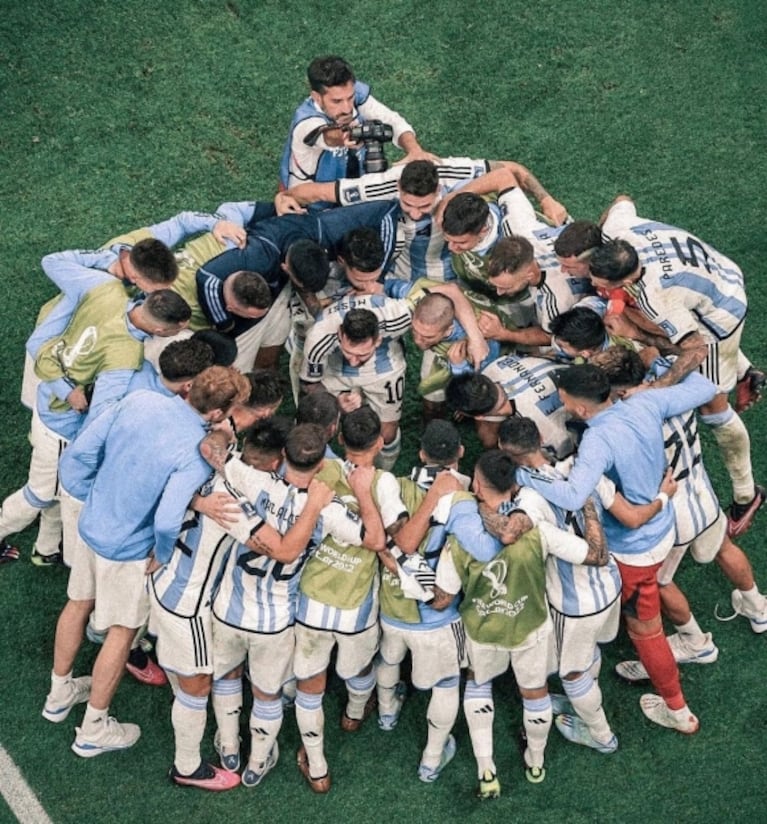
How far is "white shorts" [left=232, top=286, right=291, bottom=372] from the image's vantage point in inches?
303

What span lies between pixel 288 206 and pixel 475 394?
170cm

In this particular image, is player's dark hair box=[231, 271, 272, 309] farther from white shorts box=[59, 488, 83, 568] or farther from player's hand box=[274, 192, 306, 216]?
white shorts box=[59, 488, 83, 568]

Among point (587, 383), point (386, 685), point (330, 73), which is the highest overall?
point (330, 73)

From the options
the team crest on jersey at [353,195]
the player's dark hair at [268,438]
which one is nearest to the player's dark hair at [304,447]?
the player's dark hair at [268,438]

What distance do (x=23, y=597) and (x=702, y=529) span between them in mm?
3844

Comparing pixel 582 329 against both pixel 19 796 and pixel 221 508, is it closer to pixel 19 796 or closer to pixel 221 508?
pixel 221 508

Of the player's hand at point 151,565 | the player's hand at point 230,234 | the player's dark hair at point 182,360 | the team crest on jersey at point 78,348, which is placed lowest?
the player's hand at point 151,565

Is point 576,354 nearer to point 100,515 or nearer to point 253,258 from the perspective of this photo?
point 253,258

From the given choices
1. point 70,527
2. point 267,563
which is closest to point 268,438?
point 267,563

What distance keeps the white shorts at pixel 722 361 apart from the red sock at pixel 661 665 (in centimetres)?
148

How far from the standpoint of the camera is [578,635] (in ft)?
22.5

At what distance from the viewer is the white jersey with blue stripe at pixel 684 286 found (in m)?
7.34

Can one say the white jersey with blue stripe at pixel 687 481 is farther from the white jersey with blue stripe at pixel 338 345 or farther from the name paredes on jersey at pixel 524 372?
the white jersey with blue stripe at pixel 338 345

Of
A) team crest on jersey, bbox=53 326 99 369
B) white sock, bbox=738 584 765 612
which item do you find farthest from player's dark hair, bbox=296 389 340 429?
white sock, bbox=738 584 765 612
